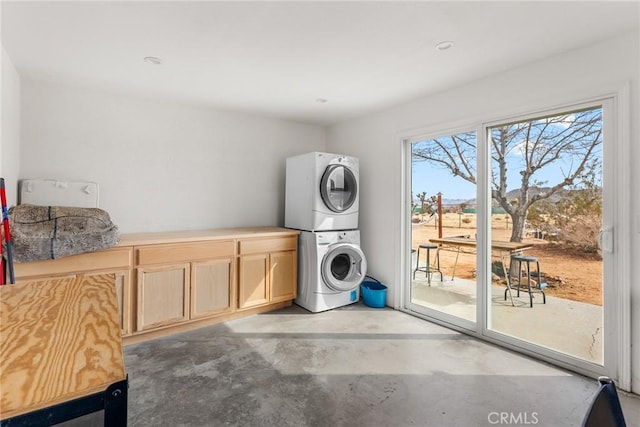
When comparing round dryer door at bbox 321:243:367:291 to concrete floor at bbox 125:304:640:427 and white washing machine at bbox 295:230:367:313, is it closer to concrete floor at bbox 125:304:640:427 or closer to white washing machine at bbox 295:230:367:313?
white washing machine at bbox 295:230:367:313

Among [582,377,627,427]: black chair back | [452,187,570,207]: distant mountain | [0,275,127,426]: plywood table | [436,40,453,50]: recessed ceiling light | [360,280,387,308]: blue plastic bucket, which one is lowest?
[360,280,387,308]: blue plastic bucket

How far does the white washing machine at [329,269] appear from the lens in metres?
3.61

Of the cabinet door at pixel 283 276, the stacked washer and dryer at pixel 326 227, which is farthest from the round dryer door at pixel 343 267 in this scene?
the cabinet door at pixel 283 276

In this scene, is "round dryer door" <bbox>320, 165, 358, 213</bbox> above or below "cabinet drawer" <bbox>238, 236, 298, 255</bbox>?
above

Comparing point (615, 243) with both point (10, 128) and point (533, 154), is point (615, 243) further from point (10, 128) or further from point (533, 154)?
point (10, 128)

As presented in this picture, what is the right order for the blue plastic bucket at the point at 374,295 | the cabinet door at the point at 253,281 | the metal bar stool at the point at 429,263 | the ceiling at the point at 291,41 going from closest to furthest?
the ceiling at the point at 291,41, the cabinet door at the point at 253,281, the metal bar stool at the point at 429,263, the blue plastic bucket at the point at 374,295

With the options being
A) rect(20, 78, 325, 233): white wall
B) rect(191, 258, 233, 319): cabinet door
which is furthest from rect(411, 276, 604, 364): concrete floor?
rect(20, 78, 325, 233): white wall

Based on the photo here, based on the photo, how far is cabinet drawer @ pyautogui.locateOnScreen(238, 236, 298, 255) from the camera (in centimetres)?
338

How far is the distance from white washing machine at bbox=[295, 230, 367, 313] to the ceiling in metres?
1.62

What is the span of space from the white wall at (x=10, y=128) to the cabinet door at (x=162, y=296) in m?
1.17

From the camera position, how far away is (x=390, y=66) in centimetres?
262

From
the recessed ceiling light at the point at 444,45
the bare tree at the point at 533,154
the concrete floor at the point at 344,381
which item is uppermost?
the recessed ceiling light at the point at 444,45

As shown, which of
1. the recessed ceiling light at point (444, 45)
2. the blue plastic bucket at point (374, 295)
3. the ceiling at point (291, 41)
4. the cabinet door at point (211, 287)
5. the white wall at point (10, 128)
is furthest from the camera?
the blue plastic bucket at point (374, 295)

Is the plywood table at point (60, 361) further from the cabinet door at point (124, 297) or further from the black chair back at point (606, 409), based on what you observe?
the cabinet door at point (124, 297)
